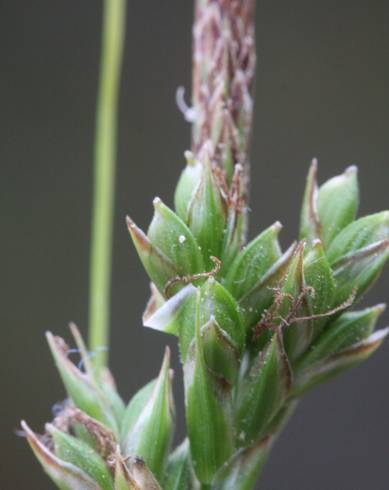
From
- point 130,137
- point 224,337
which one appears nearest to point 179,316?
point 224,337

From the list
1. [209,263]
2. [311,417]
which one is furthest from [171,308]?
[311,417]

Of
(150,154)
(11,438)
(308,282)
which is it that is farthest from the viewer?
(150,154)

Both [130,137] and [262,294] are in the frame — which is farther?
[130,137]

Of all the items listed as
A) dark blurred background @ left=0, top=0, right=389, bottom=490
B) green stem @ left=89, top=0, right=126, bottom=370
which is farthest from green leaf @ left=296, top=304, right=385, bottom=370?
dark blurred background @ left=0, top=0, right=389, bottom=490

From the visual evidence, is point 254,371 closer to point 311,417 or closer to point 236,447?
point 236,447

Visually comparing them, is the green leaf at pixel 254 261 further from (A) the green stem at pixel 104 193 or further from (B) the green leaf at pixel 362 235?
(A) the green stem at pixel 104 193

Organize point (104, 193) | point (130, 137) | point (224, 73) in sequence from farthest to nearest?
A: point (130, 137)
point (104, 193)
point (224, 73)

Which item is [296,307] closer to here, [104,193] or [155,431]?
[155,431]
